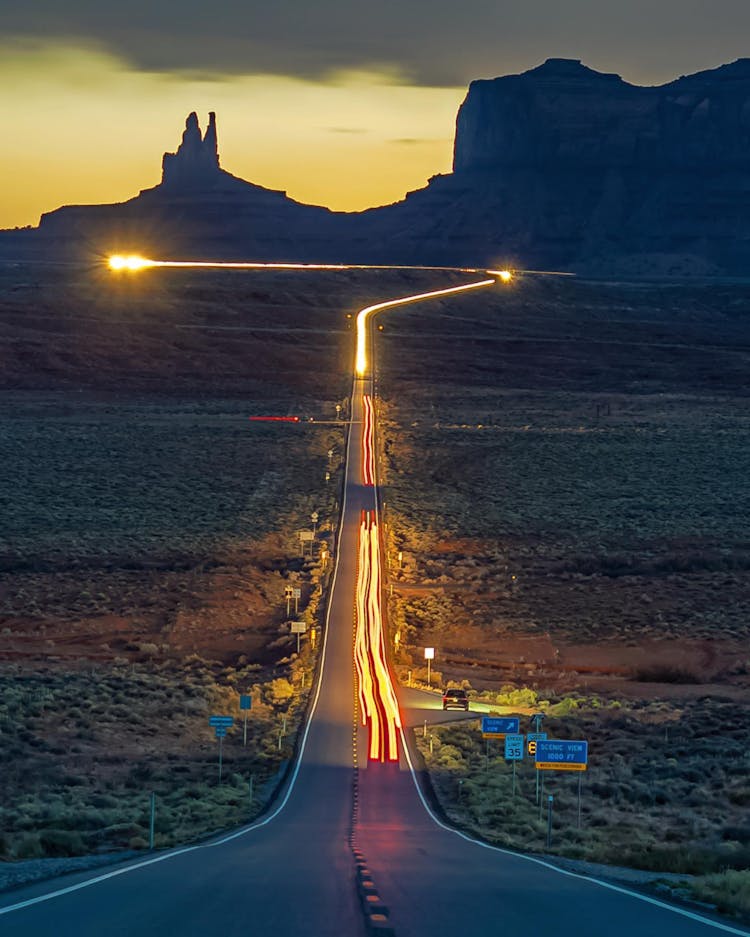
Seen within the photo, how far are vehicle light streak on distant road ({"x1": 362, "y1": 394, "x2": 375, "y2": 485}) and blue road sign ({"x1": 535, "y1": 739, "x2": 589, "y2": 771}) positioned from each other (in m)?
55.5

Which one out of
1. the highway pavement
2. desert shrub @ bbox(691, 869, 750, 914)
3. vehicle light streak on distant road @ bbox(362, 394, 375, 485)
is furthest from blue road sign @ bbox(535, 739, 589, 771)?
vehicle light streak on distant road @ bbox(362, 394, 375, 485)

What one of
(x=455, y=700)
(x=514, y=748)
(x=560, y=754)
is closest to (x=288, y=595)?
(x=455, y=700)

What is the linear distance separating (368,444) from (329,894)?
264 ft

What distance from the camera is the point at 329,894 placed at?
53.3 feet

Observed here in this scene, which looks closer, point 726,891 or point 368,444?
point 726,891

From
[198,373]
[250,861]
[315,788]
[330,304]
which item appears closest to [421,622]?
[315,788]

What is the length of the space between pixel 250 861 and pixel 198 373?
378ft

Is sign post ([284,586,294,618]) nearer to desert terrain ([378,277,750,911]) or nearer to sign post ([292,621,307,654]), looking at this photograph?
sign post ([292,621,307,654])

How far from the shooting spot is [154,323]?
519ft

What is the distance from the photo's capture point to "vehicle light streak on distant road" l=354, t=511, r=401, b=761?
127ft

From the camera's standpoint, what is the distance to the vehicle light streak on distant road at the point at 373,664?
3859 cm

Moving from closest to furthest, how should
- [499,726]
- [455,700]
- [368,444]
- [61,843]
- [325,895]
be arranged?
[325,895]
[61,843]
[499,726]
[455,700]
[368,444]

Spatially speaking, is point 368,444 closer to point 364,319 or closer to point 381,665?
point 381,665

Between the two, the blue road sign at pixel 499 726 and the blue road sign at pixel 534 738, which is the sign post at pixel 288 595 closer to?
the blue road sign at pixel 499 726
